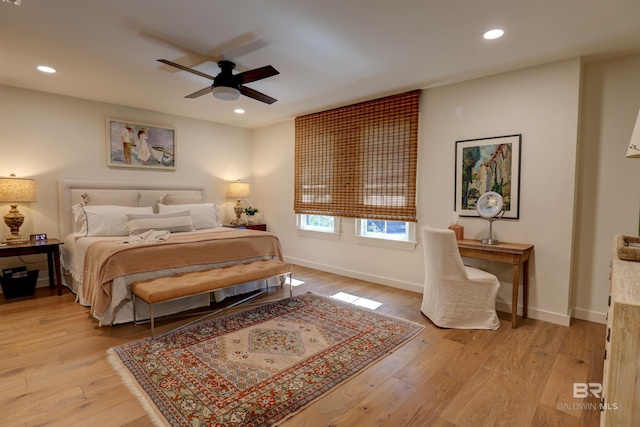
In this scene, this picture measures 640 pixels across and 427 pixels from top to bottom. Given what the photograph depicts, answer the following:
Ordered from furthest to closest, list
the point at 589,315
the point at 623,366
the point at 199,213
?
1. the point at 199,213
2. the point at 589,315
3. the point at 623,366


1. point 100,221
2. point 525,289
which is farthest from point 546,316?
point 100,221

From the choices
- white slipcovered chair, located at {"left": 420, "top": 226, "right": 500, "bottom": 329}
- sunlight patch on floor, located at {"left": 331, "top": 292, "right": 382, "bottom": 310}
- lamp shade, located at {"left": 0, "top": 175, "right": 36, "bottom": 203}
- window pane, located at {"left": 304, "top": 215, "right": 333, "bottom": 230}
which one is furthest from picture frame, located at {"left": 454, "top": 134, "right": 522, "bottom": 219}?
lamp shade, located at {"left": 0, "top": 175, "right": 36, "bottom": 203}

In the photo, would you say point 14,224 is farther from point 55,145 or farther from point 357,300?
point 357,300

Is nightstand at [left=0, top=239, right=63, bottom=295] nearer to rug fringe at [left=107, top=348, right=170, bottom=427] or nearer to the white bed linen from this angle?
the white bed linen

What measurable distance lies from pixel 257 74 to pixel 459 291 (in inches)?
106

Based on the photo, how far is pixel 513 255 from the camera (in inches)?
116

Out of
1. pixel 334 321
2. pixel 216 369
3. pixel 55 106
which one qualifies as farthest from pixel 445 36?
pixel 55 106

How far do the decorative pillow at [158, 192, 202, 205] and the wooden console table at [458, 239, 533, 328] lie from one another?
3916 mm

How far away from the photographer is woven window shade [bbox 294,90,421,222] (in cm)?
402

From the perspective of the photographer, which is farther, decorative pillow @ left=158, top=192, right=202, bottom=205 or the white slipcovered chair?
decorative pillow @ left=158, top=192, right=202, bottom=205

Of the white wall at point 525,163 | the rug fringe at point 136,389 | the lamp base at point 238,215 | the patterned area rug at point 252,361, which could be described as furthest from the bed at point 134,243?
the lamp base at point 238,215

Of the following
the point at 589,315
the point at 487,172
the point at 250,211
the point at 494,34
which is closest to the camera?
the point at 494,34

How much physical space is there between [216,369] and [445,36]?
3.05 m

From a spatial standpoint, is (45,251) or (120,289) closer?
(120,289)
